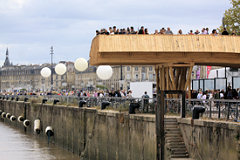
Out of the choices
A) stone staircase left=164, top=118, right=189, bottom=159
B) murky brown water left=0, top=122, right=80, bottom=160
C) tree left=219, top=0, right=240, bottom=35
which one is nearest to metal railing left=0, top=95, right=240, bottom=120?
stone staircase left=164, top=118, right=189, bottom=159

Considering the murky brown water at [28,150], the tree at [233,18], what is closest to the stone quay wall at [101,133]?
the murky brown water at [28,150]

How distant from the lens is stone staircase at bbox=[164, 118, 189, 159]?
22.0 m

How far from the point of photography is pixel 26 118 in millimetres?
69000

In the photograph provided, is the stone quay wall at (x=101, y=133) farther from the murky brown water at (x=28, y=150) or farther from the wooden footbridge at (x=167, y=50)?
the wooden footbridge at (x=167, y=50)

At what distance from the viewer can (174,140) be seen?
74.7 feet

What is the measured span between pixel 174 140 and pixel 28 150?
87.9ft

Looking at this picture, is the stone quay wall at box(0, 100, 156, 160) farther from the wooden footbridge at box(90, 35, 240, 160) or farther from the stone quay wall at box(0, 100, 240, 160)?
the wooden footbridge at box(90, 35, 240, 160)

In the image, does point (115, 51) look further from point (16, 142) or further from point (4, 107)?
point (4, 107)

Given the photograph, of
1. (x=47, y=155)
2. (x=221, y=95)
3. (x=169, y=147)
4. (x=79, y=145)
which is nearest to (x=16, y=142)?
(x=47, y=155)

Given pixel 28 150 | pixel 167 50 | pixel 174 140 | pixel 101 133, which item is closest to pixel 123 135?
pixel 101 133

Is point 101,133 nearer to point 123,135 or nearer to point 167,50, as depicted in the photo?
point 123,135

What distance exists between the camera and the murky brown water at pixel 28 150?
A: 4229 centimetres

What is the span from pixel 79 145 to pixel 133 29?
10.8m

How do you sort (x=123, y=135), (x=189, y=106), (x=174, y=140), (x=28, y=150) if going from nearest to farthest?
(x=174, y=140) < (x=189, y=106) < (x=123, y=135) < (x=28, y=150)
